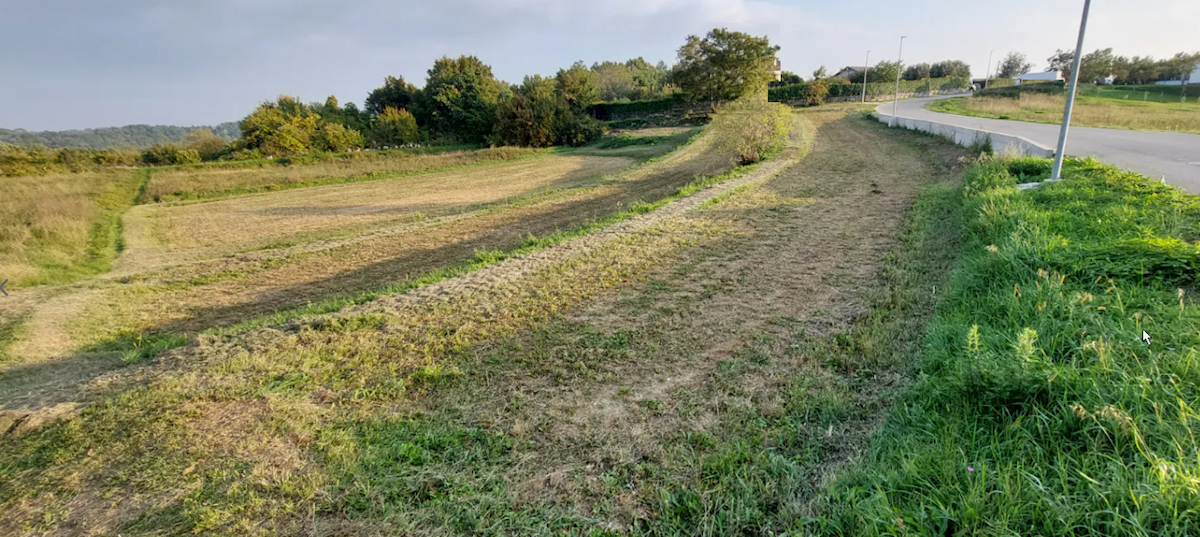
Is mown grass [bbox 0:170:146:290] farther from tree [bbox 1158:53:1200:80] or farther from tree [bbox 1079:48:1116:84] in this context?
tree [bbox 1158:53:1200:80]

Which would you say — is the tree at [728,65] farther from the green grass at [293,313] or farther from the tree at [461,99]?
the green grass at [293,313]

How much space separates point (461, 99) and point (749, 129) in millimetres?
39336

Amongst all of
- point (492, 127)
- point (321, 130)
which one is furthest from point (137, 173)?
point (492, 127)

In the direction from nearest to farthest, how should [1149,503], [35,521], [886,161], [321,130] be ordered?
1. [1149,503]
2. [35,521]
3. [886,161]
4. [321,130]

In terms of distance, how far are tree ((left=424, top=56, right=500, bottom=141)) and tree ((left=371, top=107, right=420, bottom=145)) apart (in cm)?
419

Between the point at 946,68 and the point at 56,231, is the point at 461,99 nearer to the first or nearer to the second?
the point at 56,231

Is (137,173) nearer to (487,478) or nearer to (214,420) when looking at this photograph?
(214,420)

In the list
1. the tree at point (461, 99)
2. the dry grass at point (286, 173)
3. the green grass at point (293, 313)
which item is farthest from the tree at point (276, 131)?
the green grass at point (293, 313)

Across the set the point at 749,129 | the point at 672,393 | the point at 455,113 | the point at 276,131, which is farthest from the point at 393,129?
the point at 672,393

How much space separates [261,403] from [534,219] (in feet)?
32.3

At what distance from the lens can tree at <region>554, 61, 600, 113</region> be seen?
171ft

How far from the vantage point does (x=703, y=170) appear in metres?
20.0

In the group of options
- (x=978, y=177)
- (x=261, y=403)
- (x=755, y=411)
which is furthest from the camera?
(x=978, y=177)

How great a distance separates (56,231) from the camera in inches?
511
